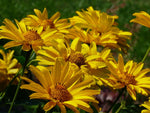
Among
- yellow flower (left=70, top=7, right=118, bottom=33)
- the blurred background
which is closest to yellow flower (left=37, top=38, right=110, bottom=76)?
yellow flower (left=70, top=7, right=118, bottom=33)

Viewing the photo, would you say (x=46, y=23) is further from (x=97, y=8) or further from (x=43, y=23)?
(x=97, y=8)

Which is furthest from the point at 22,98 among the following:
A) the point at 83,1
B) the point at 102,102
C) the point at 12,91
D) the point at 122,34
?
the point at 83,1

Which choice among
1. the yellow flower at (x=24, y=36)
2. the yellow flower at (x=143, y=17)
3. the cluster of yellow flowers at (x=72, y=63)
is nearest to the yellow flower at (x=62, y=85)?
the cluster of yellow flowers at (x=72, y=63)

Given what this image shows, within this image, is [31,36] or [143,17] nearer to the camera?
[31,36]

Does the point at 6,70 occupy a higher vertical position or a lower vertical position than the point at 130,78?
higher

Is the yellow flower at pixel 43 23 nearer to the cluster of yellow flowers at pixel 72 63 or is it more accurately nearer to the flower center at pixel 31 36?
the cluster of yellow flowers at pixel 72 63

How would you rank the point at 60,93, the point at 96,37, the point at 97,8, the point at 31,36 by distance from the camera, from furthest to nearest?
the point at 97,8, the point at 96,37, the point at 31,36, the point at 60,93

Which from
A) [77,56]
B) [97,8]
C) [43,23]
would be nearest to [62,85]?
[77,56]
